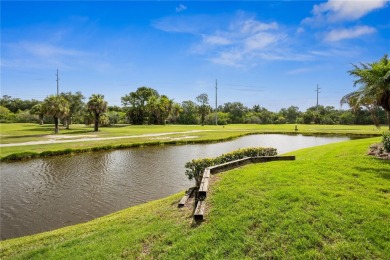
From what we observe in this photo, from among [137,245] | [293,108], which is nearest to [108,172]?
[137,245]

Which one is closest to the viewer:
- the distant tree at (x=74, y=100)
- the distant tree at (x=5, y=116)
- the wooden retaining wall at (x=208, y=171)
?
the wooden retaining wall at (x=208, y=171)

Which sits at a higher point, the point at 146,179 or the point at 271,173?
the point at 271,173

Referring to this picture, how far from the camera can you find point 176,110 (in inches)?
4205

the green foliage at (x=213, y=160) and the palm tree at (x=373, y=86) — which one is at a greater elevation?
the palm tree at (x=373, y=86)

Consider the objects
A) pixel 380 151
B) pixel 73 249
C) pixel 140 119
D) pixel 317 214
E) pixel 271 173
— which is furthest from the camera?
pixel 140 119

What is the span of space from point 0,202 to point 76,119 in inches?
3873

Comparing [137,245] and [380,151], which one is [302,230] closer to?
[137,245]

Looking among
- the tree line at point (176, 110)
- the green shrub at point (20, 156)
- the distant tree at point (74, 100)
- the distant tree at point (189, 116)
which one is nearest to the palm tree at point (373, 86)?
the tree line at point (176, 110)

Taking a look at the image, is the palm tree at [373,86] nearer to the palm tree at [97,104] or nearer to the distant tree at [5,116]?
the palm tree at [97,104]

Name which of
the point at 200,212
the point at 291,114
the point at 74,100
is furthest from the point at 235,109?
the point at 200,212

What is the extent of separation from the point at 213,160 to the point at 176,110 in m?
94.9

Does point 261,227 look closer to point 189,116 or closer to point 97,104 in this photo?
point 97,104

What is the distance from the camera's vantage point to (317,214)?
6.26 meters

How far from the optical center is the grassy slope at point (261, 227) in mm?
5414
